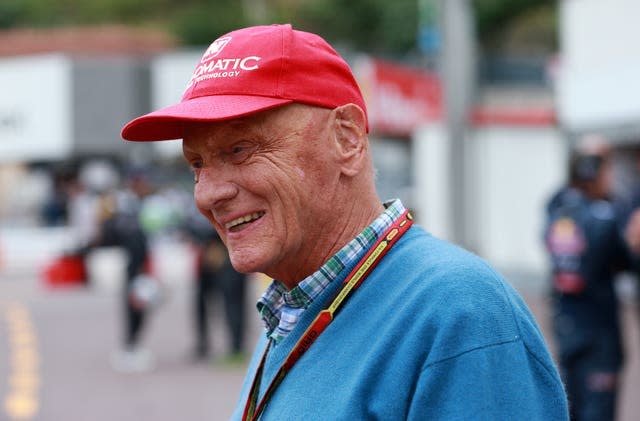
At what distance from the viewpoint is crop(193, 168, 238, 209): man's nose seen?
1.93 meters

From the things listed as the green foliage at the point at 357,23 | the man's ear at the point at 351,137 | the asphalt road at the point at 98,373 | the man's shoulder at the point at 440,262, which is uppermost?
the green foliage at the point at 357,23

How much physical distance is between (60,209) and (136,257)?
57.3ft

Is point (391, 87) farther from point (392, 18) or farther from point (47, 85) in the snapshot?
point (392, 18)

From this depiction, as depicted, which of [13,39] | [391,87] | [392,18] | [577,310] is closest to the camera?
[577,310]

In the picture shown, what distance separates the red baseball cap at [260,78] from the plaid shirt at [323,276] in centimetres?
23

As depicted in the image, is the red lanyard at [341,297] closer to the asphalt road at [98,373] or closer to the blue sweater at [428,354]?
the blue sweater at [428,354]

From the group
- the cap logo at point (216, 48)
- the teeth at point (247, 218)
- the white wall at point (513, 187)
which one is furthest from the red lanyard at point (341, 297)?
the white wall at point (513, 187)

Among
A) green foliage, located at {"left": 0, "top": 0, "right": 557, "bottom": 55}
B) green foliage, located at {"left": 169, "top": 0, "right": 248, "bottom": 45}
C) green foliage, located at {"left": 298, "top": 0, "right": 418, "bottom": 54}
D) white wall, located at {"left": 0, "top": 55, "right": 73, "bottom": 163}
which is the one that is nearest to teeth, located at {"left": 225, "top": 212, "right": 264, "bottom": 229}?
white wall, located at {"left": 0, "top": 55, "right": 73, "bottom": 163}

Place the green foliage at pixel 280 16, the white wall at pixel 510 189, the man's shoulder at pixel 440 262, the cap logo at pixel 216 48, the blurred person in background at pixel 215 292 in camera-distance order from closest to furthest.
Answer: the man's shoulder at pixel 440 262 → the cap logo at pixel 216 48 → the blurred person in background at pixel 215 292 → the white wall at pixel 510 189 → the green foliage at pixel 280 16

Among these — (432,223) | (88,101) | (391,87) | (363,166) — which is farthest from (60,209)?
(363,166)

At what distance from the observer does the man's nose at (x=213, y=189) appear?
1.93 m

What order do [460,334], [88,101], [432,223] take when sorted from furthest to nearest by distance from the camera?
[88,101] < [432,223] < [460,334]

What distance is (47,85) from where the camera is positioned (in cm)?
2517

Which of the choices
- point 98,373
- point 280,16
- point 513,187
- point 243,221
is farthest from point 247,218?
point 280,16
